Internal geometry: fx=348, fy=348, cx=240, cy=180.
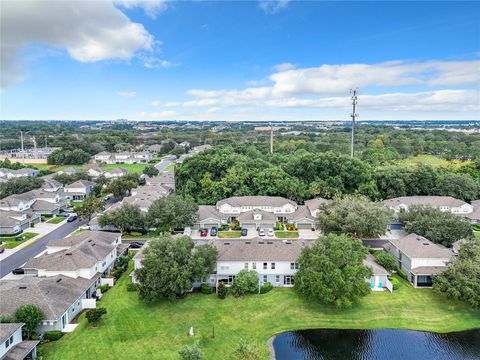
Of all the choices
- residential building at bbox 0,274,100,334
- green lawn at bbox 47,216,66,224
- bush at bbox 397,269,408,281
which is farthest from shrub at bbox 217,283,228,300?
green lawn at bbox 47,216,66,224

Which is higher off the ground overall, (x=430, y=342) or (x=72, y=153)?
(x=72, y=153)

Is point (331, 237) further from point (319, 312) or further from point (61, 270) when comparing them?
point (61, 270)

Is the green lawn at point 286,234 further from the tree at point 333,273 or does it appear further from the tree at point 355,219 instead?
the tree at point 333,273

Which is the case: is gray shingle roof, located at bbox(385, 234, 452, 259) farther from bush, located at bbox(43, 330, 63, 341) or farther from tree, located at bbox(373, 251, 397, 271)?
bush, located at bbox(43, 330, 63, 341)

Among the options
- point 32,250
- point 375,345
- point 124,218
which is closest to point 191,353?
point 375,345

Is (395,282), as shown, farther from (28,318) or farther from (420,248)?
(28,318)

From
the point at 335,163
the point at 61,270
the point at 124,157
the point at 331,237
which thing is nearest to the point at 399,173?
the point at 335,163

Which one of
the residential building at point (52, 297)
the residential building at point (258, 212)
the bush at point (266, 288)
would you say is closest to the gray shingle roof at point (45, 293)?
the residential building at point (52, 297)
